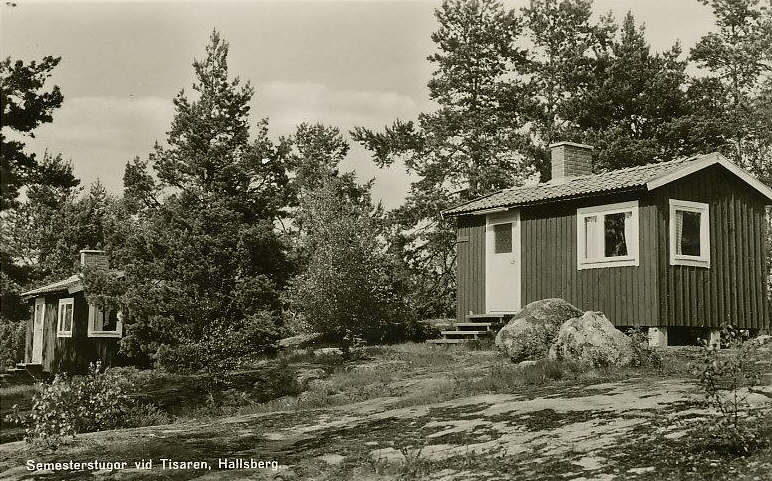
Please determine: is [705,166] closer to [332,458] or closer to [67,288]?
[332,458]

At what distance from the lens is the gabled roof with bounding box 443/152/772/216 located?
18812 millimetres

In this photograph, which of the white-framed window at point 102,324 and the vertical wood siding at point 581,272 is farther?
the white-framed window at point 102,324

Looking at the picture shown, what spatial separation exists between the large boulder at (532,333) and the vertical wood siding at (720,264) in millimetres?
3477

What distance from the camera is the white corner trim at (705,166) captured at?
1855 centimetres

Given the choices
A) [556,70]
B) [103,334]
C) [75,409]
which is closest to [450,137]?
[556,70]

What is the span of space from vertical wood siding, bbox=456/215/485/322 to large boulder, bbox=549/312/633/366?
7.82 m

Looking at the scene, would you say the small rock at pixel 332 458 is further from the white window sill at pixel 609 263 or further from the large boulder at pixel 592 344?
the white window sill at pixel 609 263

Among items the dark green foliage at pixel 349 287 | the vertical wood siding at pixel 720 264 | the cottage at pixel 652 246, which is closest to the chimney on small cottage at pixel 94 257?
the dark green foliage at pixel 349 287

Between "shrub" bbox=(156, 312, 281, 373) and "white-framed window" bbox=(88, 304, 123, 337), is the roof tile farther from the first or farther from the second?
"white-framed window" bbox=(88, 304, 123, 337)

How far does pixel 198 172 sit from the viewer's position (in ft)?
81.7

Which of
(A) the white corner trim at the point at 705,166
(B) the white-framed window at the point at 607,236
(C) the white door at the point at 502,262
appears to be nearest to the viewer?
(A) the white corner trim at the point at 705,166

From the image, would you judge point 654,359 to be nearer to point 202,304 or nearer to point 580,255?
point 580,255

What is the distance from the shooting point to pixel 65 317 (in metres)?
31.1

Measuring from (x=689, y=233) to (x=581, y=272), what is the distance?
264 centimetres
